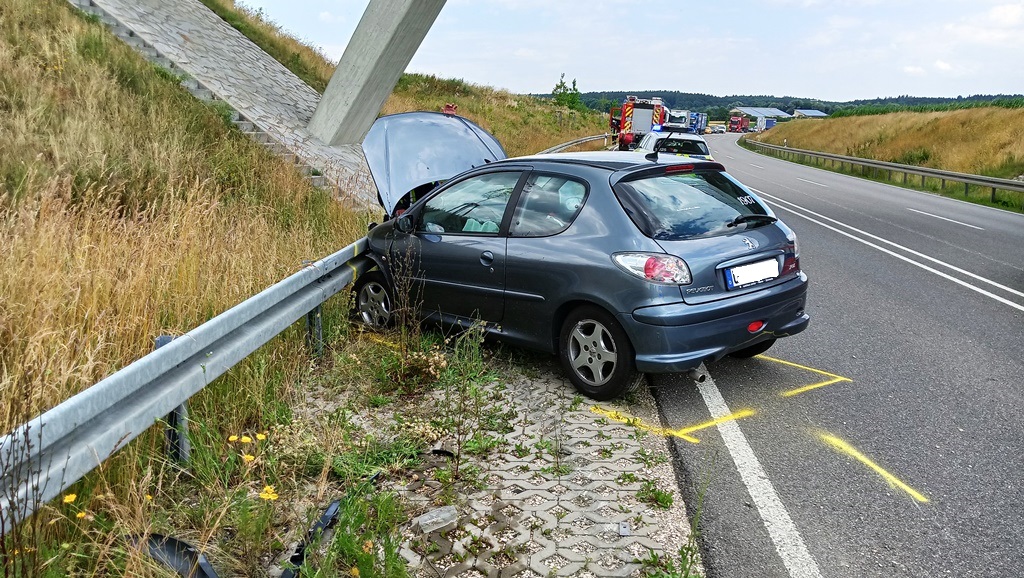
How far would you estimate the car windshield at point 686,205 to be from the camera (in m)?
4.96

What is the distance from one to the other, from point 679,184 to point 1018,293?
554cm

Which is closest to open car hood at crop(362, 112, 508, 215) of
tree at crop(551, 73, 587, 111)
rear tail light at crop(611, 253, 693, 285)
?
rear tail light at crop(611, 253, 693, 285)

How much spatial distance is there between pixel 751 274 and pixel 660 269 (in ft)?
2.43

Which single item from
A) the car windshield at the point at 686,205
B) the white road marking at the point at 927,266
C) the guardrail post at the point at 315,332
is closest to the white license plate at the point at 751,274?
the car windshield at the point at 686,205

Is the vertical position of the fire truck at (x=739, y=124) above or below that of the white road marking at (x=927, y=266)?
above

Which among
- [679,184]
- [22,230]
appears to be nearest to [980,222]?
[679,184]

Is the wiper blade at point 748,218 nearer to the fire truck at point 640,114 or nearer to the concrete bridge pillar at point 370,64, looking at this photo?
the concrete bridge pillar at point 370,64

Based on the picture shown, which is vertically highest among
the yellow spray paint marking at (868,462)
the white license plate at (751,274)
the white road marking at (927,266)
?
the white license plate at (751,274)

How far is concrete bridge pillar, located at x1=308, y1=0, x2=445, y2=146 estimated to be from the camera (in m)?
14.0

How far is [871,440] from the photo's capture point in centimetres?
449

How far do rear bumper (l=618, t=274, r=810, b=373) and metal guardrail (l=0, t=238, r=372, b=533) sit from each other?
2284mm

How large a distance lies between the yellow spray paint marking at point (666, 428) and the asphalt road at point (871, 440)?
5cm

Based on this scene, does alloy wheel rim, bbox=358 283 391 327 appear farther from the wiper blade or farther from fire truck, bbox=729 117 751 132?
fire truck, bbox=729 117 751 132

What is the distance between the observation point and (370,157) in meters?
6.92
